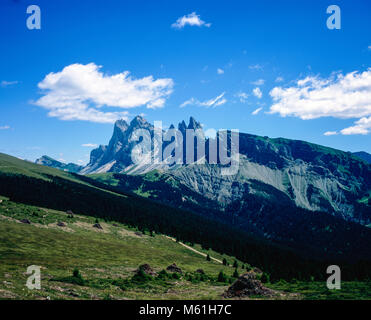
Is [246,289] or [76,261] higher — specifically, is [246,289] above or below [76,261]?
above

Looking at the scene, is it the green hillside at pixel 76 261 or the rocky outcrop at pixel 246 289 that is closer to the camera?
the green hillside at pixel 76 261

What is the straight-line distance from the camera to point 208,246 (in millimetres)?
125625

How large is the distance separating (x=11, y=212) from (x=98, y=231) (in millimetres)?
30281

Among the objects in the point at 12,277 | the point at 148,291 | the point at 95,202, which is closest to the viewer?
the point at 12,277

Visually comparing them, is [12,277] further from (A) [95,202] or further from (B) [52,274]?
(A) [95,202]

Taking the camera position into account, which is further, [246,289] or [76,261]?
[76,261]

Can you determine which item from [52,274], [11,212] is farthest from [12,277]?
[11,212]

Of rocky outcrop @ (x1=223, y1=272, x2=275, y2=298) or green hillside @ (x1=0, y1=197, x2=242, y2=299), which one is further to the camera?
rocky outcrop @ (x1=223, y1=272, x2=275, y2=298)
